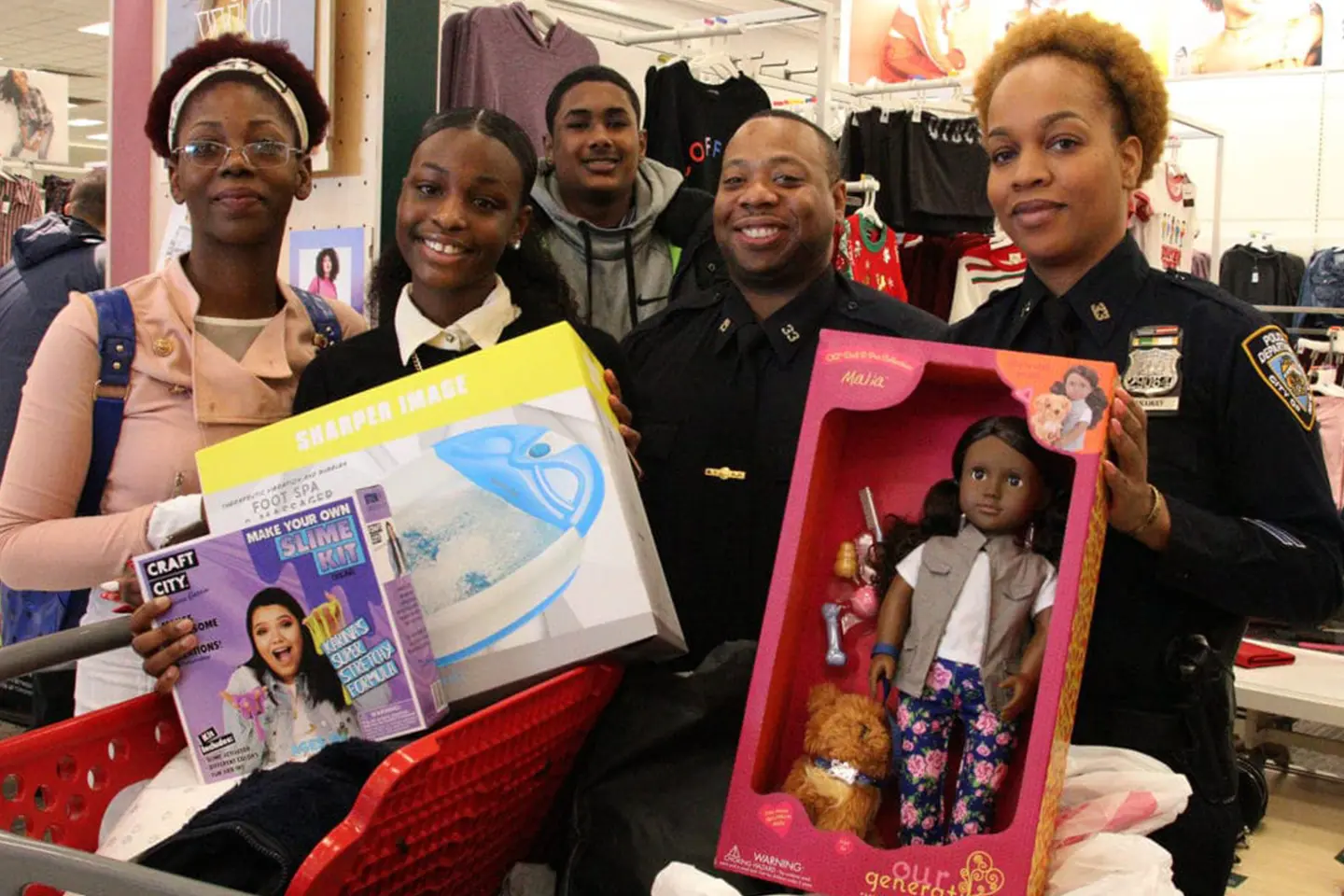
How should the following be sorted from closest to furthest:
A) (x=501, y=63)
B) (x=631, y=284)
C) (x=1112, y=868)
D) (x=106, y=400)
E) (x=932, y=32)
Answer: (x=1112, y=868), (x=106, y=400), (x=631, y=284), (x=501, y=63), (x=932, y=32)

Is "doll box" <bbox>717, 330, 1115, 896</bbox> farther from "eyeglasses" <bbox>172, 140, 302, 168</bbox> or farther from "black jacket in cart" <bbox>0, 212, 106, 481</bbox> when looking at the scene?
"black jacket in cart" <bbox>0, 212, 106, 481</bbox>

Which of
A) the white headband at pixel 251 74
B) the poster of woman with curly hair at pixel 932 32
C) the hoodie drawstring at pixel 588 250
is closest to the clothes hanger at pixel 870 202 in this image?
the hoodie drawstring at pixel 588 250

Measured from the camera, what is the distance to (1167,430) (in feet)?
4.80

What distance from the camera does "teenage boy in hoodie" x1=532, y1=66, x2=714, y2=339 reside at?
2.84 metres

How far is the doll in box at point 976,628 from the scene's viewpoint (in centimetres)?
126

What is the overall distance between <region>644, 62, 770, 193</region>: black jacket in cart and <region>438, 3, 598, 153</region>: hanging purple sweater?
0.48 metres

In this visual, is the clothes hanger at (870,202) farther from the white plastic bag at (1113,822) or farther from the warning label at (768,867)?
the warning label at (768,867)

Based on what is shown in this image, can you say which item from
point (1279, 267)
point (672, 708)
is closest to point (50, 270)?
point (672, 708)

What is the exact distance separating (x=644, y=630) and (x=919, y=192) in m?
4.51

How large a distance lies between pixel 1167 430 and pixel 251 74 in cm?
143

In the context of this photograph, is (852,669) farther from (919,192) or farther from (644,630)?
(919,192)

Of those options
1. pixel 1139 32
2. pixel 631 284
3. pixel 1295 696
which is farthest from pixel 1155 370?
pixel 1139 32

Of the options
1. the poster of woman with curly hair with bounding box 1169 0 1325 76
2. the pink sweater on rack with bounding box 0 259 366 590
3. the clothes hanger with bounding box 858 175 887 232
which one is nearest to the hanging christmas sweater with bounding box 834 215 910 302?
the clothes hanger with bounding box 858 175 887 232

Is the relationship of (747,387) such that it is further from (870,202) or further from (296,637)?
(870,202)
